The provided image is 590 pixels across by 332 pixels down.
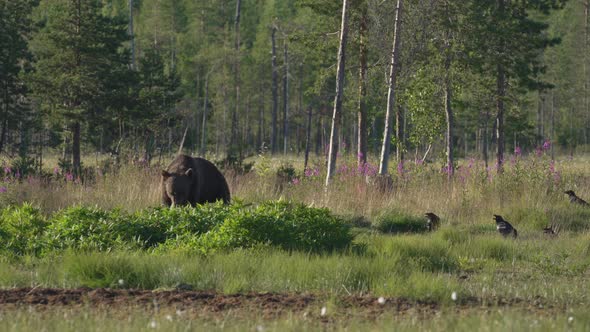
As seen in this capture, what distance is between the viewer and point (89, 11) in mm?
32531

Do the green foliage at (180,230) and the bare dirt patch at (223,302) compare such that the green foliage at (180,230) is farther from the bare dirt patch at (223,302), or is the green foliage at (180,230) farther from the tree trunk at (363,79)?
the tree trunk at (363,79)

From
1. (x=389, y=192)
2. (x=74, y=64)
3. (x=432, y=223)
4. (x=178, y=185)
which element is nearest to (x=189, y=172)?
(x=178, y=185)

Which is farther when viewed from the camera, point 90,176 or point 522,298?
point 90,176

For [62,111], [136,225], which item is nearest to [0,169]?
[62,111]

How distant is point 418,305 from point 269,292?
A: 1.43 metres

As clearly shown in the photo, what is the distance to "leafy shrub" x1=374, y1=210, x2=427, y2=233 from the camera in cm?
1387

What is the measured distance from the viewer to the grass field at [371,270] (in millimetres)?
5809

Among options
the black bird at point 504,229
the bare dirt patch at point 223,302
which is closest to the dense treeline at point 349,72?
the black bird at point 504,229

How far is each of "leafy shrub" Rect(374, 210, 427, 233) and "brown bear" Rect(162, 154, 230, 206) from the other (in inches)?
114

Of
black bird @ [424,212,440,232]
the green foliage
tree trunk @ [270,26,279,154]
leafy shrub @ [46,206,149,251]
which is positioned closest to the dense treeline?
the green foliage

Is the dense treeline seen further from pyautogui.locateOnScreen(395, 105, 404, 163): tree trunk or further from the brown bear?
the brown bear

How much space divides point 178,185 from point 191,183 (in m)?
0.34

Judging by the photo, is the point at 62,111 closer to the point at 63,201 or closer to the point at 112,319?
the point at 63,201

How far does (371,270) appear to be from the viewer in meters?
8.02
